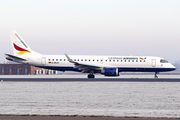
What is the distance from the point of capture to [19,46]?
46.8m

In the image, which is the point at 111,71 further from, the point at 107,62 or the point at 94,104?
the point at 94,104

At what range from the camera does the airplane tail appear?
153ft

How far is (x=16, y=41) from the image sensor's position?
154ft

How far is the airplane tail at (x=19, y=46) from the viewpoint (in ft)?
153

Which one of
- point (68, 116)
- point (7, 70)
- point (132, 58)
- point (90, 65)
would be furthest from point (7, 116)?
point (7, 70)

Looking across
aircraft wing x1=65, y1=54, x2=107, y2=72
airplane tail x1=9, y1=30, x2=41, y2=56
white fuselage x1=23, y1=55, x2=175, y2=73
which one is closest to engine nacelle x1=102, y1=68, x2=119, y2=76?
aircraft wing x1=65, y1=54, x2=107, y2=72

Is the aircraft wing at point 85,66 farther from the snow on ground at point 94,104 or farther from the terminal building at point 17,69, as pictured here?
the terminal building at point 17,69

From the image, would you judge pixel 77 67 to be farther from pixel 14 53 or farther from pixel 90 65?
pixel 14 53

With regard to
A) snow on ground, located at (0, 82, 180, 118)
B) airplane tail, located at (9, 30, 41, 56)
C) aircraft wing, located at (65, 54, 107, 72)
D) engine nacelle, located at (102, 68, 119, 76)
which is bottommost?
snow on ground, located at (0, 82, 180, 118)

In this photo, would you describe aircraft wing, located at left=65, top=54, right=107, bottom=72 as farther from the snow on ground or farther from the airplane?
the snow on ground

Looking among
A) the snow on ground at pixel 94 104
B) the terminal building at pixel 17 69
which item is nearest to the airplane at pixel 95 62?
the snow on ground at pixel 94 104

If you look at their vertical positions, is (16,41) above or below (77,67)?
above

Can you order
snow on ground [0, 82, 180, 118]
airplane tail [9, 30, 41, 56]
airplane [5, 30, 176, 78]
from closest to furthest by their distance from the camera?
snow on ground [0, 82, 180, 118] < airplane [5, 30, 176, 78] < airplane tail [9, 30, 41, 56]

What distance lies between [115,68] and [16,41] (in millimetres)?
17530
